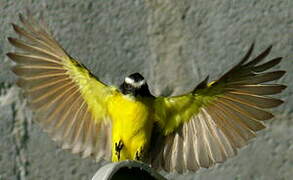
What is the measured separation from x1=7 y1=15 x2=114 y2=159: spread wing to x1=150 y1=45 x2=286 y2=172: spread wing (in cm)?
20

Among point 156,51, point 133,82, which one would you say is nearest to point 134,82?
point 133,82

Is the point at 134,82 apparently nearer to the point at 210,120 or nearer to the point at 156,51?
the point at 210,120

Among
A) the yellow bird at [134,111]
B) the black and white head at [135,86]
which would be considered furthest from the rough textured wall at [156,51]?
the black and white head at [135,86]

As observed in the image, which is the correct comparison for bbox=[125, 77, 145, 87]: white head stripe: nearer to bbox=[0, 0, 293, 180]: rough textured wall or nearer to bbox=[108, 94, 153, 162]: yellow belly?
bbox=[108, 94, 153, 162]: yellow belly

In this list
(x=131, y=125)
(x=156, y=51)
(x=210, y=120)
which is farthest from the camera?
(x=156, y=51)

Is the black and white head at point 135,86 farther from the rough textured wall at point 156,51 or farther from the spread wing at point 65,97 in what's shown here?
the rough textured wall at point 156,51

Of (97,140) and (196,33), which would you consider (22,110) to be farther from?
(196,33)

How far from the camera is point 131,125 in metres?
3.42

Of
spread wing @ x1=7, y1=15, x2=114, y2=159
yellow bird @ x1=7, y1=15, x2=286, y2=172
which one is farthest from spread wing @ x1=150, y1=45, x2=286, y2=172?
spread wing @ x1=7, y1=15, x2=114, y2=159

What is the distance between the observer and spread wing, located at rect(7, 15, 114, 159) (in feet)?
11.7

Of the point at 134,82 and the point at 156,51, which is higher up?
the point at 156,51

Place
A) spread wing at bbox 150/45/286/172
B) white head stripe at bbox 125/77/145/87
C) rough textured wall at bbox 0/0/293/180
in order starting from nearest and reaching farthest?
spread wing at bbox 150/45/286/172 < white head stripe at bbox 125/77/145/87 < rough textured wall at bbox 0/0/293/180

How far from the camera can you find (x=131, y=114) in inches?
135

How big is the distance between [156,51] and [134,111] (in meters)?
0.47
